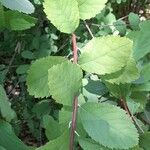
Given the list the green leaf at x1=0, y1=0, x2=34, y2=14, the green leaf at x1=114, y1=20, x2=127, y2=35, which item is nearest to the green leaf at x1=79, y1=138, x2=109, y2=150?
the green leaf at x1=0, y1=0, x2=34, y2=14

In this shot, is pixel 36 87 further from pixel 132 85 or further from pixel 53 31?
pixel 53 31

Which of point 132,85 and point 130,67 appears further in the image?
point 132,85

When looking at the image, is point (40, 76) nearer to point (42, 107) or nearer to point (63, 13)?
point (63, 13)

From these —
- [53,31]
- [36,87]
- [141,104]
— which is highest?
[36,87]

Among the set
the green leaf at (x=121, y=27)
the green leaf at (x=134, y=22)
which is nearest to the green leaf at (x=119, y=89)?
the green leaf at (x=134, y=22)

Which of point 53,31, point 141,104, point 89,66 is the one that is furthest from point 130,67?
point 53,31

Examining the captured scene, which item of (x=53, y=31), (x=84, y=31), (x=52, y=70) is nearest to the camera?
(x=52, y=70)

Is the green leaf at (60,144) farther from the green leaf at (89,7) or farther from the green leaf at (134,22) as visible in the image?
the green leaf at (134,22)
